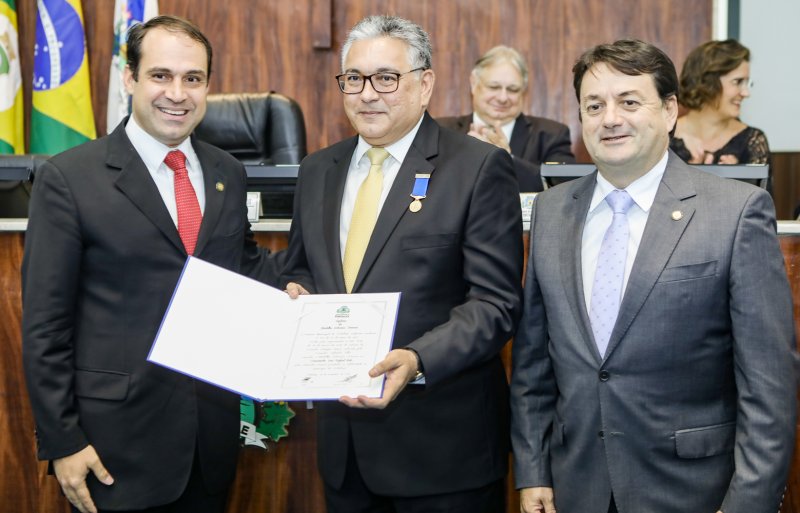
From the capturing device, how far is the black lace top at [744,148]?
4086 mm

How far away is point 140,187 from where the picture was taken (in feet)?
6.44

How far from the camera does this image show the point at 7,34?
4918mm

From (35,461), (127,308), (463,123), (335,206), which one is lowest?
(35,461)

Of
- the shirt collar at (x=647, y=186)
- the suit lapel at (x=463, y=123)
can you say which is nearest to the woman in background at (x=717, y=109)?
the suit lapel at (x=463, y=123)

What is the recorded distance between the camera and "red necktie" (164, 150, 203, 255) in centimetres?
200

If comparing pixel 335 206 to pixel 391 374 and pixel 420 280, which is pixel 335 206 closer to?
pixel 420 280

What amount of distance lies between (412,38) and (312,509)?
1.38m

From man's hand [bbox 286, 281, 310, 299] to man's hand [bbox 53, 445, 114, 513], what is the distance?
1.85 ft

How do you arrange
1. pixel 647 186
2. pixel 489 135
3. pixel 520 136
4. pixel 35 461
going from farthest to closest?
pixel 520 136, pixel 489 135, pixel 35 461, pixel 647 186

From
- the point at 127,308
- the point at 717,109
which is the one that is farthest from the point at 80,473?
the point at 717,109

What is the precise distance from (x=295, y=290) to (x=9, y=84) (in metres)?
3.77

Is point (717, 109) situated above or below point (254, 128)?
above

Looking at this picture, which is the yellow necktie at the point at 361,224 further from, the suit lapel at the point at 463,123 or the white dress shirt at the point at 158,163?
the suit lapel at the point at 463,123

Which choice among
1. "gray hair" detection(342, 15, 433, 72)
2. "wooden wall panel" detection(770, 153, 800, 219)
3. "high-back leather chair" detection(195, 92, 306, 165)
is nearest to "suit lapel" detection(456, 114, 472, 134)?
"high-back leather chair" detection(195, 92, 306, 165)
